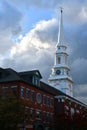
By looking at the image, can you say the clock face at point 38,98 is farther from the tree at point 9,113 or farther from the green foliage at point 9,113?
the green foliage at point 9,113

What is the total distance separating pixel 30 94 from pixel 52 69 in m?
62.4

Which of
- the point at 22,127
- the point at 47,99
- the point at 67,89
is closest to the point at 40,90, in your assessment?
the point at 47,99

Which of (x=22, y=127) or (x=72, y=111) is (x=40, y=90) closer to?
(x=22, y=127)

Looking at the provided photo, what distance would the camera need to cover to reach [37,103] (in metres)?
70.1

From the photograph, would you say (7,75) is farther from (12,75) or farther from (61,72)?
(61,72)

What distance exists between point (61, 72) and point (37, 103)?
57.0 meters

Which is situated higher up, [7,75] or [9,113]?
[7,75]

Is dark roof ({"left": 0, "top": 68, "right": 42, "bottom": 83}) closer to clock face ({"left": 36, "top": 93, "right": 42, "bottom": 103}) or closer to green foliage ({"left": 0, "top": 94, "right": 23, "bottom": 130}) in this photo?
clock face ({"left": 36, "top": 93, "right": 42, "bottom": 103})

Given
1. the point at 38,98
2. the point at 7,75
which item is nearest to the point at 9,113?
the point at 7,75

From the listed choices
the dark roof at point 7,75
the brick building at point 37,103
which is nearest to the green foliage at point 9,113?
the brick building at point 37,103

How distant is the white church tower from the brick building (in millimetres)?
40051

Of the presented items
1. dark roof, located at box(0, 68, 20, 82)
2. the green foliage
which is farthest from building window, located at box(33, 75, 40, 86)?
the green foliage

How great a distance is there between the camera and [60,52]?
4983 inches

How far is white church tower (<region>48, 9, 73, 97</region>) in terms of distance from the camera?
4941 inches
